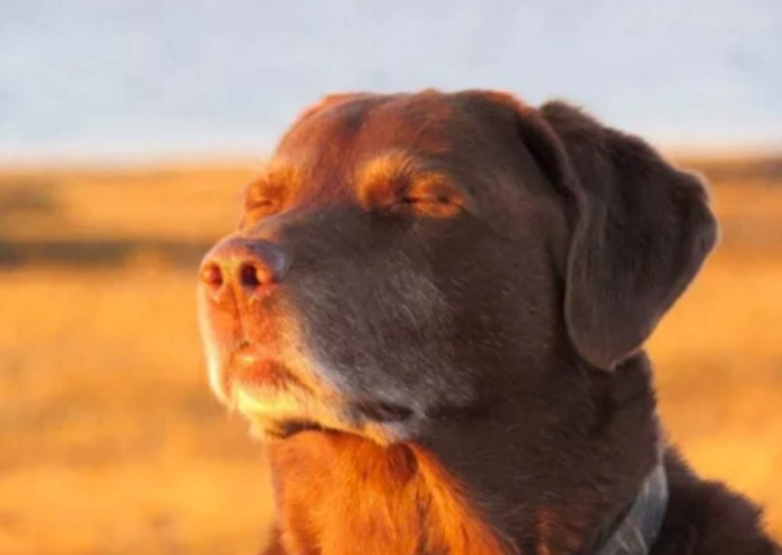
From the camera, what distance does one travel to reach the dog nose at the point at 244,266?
5.21m

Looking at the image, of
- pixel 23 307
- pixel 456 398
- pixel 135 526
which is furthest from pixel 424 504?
pixel 23 307

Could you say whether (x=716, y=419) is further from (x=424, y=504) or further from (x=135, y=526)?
(x=424, y=504)

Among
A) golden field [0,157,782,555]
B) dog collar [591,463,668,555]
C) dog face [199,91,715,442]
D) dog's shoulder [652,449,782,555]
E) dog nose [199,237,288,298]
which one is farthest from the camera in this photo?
golden field [0,157,782,555]

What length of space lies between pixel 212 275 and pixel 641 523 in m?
1.26

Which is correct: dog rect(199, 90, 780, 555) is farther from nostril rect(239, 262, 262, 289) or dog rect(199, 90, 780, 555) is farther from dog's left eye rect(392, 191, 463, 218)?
nostril rect(239, 262, 262, 289)

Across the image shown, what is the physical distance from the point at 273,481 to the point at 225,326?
786 millimetres

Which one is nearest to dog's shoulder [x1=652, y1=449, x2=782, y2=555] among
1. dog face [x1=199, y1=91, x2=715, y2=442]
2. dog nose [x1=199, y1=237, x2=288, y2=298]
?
Result: dog face [x1=199, y1=91, x2=715, y2=442]

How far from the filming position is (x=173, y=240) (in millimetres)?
36688

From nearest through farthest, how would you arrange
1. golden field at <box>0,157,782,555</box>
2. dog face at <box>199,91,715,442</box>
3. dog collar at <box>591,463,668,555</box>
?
dog face at <box>199,91,715,442</box> → dog collar at <box>591,463,668,555</box> → golden field at <box>0,157,782,555</box>

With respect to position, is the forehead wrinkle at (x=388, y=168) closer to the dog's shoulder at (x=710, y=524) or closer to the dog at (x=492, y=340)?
the dog at (x=492, y=340)

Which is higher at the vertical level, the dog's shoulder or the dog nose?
the dog nose

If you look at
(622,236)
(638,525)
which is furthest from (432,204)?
(638,525)

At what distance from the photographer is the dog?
551 cm

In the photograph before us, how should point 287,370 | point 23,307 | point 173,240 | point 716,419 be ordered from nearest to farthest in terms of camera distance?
point 287,370
point 716,419
point 23,307
point 173,240
